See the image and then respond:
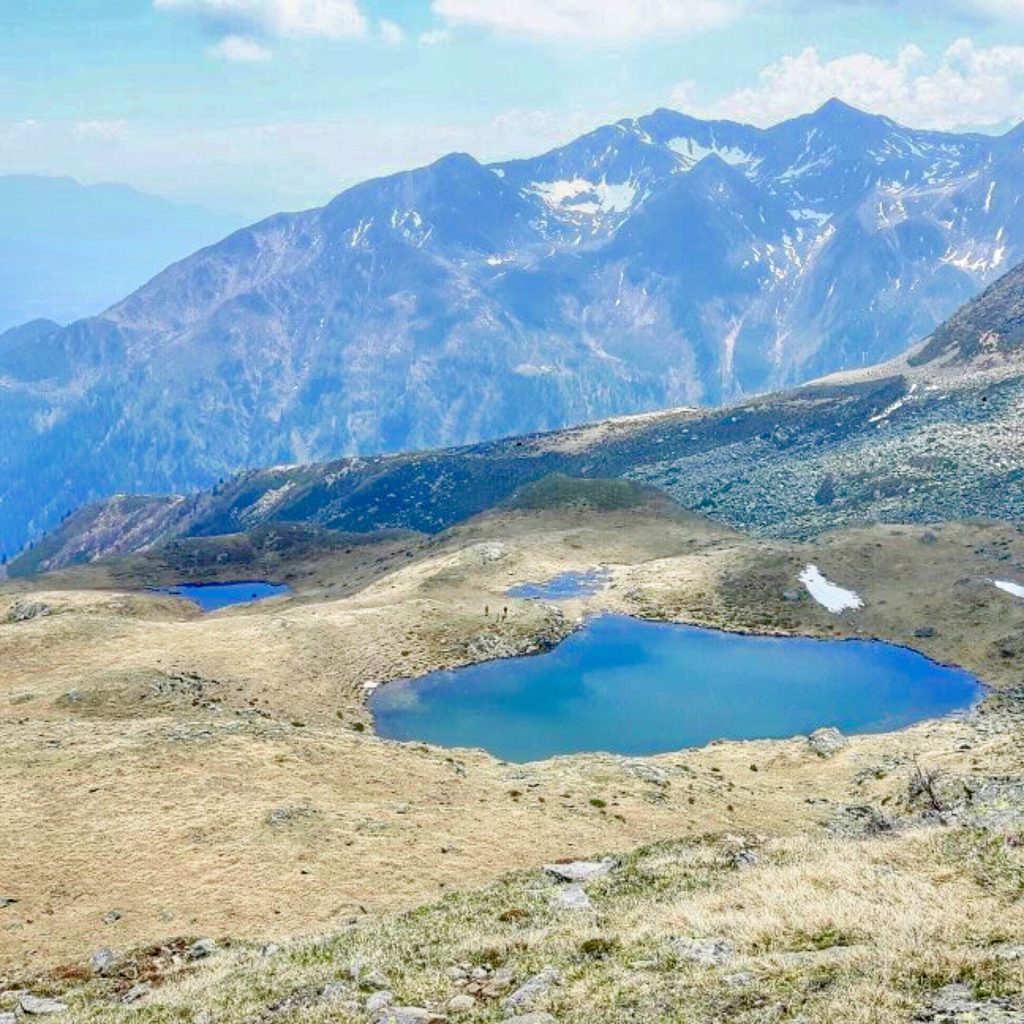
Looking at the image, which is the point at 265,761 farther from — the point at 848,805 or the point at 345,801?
the point at 848,805

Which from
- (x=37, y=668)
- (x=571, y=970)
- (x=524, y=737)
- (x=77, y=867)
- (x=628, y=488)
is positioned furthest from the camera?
(x=628, y=488)

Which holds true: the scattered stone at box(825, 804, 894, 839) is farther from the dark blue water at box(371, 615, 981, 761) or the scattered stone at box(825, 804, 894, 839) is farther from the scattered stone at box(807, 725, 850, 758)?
the dark blue water at box(371, 615, 981, 761)

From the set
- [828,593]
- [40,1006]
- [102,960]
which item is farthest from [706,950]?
→ [828,593]

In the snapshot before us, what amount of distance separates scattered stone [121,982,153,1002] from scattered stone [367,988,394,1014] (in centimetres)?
943

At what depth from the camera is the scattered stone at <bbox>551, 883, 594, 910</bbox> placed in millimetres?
33844

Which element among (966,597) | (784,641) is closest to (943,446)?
(966,597)

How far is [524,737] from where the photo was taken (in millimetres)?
75562

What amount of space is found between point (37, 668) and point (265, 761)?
39.6 m

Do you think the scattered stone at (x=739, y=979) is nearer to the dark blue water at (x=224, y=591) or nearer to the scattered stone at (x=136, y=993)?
the scattered stone at (x=136, y=993)

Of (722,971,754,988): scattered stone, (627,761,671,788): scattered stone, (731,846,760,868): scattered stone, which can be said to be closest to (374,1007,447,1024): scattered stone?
(722,971,754,988): scattered stone

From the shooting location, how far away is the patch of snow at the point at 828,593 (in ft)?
347

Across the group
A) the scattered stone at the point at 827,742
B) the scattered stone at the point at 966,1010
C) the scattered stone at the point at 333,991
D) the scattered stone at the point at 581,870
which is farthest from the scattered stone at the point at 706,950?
the scattered stone at the point at 827,742

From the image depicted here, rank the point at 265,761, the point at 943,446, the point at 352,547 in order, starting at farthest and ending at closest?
the point at 943,446 < the point at 352,547 < the point at 265,761

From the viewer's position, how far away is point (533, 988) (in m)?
24.4
